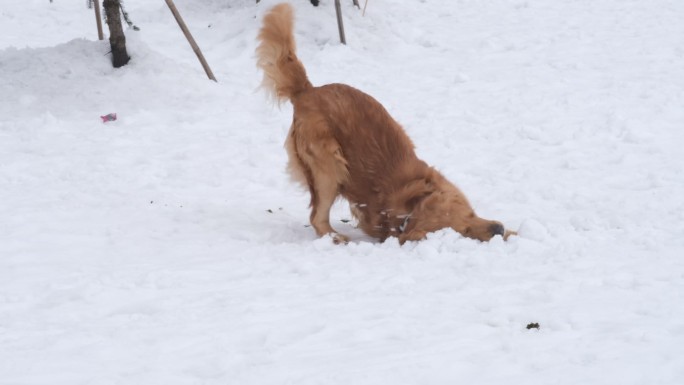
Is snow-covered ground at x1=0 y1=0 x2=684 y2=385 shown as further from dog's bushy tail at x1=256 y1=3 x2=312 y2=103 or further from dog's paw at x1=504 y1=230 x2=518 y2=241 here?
dog's bushy tail at x1=256 y1=3 x2=312 y2=103

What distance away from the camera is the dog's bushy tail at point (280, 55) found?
4.93m

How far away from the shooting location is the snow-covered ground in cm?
255


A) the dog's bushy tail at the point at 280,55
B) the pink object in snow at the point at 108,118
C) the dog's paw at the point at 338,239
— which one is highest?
the dog's bushy tail at the point at 280,55

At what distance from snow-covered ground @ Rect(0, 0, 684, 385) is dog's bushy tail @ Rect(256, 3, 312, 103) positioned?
3.67ft

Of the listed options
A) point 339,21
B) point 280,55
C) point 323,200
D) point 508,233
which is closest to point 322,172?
point 323,200

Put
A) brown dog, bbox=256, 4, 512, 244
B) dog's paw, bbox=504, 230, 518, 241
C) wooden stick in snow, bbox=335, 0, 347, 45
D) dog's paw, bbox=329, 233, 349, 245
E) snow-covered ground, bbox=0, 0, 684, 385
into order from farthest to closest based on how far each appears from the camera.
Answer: wooden stick in snow, bbox=335, 0, 347, 45, dog's paw, bbox=329, 233, 349, 245, brown dog, bbox=256, 4, 512, 244, dog's paw, bbox=504, 230, 518, 241, snow-covered ground, bbox=0, 0, 684, 385

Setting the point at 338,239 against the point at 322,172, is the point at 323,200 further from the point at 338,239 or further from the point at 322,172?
the point at 338,239

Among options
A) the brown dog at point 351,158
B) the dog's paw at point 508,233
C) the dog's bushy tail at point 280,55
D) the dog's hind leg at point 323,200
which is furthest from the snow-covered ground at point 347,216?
the dog's bushy tail at point 280,55

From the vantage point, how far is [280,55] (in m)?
4.97

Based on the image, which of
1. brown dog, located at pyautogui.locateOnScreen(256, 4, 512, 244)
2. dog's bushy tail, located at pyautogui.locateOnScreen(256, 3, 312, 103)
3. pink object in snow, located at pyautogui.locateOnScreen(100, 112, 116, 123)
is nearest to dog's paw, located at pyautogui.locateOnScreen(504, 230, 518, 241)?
brown dog, located at pyautogui.locateOnScreen(256, 4, 512, 244)

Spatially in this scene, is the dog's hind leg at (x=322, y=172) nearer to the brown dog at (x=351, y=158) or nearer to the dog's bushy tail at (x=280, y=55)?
the brown dog at (x=351, y=158)

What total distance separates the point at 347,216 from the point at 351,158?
3.73 ft

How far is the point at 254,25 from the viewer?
10.6 m

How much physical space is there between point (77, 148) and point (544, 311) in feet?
16.9
